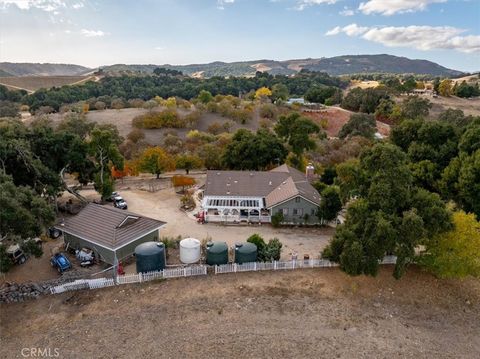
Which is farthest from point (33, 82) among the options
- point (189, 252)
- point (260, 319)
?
point (260, 319)

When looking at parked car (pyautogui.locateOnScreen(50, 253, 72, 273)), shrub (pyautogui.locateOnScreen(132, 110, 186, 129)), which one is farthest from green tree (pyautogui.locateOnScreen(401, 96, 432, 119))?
parked car (pyautogui.locateOnScreen(50, 253, 72, 273))

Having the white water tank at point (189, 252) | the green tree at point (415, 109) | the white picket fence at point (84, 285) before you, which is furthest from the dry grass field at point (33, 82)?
the white water tank at point (189, 252)

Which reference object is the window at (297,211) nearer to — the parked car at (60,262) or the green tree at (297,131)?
the green tree at (297,131)

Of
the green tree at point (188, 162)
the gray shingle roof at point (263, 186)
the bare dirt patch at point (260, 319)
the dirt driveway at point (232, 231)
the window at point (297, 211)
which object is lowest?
the dirt driveway at point (232, 231)

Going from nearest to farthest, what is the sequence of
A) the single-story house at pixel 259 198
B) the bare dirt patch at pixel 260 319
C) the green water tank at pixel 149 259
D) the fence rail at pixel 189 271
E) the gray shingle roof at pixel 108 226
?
the bare dirt patch at pixel 260 319 → the fence rail at pixel 189 271 → the green water tank at pixel 149 259 → the gray shingle roof at pixel 108 226 → the single-story house at pixel 259 198

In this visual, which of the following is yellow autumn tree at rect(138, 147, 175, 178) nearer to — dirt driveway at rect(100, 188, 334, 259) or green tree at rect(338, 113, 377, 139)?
dirt driveway at rect(100, 188, 334, 259)

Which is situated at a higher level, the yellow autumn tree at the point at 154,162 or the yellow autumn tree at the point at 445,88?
the yellow autumn tree at the point at 445,88

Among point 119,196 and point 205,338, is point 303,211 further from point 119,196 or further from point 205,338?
point 119,196
